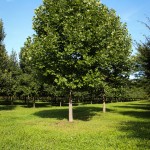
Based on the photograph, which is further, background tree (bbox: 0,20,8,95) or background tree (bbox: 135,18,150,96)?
background tree (bbox: 0,20,8,95)

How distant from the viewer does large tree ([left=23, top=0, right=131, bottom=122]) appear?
91.4ft

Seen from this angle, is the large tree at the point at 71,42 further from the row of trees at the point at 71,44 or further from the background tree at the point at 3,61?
the background tree at the point at 3,61

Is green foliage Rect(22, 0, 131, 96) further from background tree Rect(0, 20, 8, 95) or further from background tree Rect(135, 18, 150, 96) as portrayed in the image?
background tree Rect(0, 20, 8, 95)

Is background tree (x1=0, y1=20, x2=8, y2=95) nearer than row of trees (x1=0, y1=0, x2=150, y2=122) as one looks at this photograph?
No

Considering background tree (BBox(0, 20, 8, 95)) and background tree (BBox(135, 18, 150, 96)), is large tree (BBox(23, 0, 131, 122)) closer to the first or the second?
background tree (BBox(135, 18, 150, 96))

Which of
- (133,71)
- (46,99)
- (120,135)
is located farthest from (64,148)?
(46,99)

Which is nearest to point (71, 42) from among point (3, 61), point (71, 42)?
point (71, 42)

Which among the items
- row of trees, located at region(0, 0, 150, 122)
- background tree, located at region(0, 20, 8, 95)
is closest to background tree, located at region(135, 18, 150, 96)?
row of trees, located at region(0, 0, 150, 122)

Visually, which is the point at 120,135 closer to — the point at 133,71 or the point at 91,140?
the point at 91,140

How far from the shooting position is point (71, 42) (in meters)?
28.0

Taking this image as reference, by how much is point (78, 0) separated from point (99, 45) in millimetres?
4732

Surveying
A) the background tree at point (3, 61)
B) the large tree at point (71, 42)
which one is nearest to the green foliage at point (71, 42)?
the large tree at point (71, 42)

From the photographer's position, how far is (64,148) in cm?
1625

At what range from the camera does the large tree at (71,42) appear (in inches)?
1096
